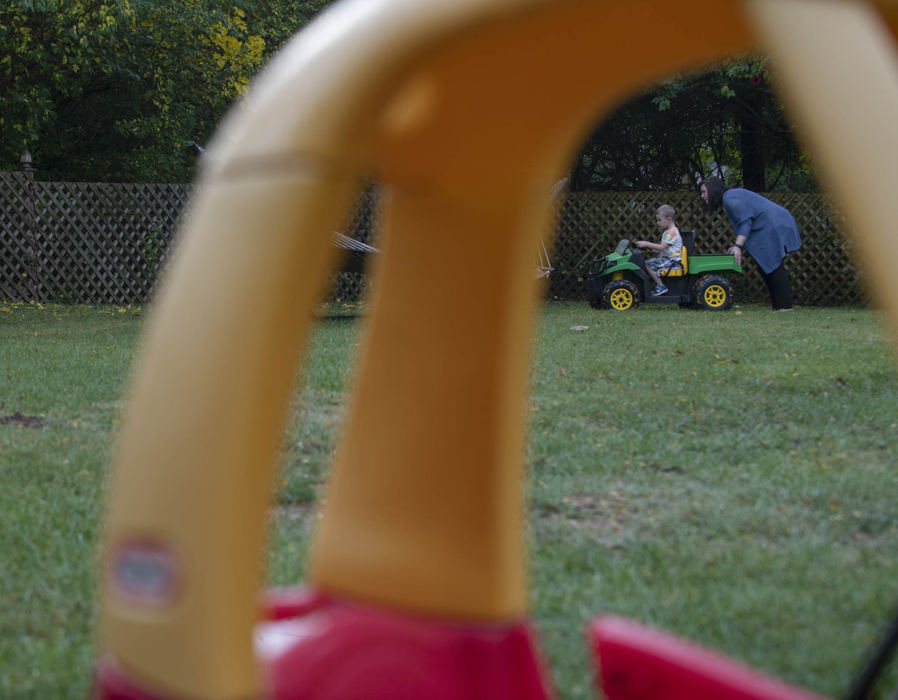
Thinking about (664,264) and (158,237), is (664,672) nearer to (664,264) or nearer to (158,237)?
(664,264)

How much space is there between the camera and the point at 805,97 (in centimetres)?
85

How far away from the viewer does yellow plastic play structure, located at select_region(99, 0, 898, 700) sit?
36.0 inches

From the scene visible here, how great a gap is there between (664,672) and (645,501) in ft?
4.48

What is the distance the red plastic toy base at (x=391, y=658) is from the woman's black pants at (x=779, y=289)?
936cm

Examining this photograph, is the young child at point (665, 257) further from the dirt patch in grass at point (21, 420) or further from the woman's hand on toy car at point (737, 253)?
the dirt patch in grass at point (21, 420)

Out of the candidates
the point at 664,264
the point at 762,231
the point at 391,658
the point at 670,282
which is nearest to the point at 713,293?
the point at 670,282

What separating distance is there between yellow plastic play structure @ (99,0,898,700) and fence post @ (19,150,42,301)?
10888 mm

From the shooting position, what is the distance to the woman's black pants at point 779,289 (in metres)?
10.2

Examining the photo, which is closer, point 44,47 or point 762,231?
point 762,231

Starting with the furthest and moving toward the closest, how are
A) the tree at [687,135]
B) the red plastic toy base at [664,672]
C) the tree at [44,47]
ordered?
the tree at [687,135] < the tree at [44,47] < the red plastic toy base at [664,672]

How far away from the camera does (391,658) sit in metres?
1.36

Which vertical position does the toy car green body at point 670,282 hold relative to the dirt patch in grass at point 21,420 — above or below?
above

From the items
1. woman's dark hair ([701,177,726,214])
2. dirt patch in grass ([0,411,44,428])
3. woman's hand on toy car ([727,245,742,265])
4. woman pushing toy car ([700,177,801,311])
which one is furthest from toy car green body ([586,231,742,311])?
dirt patch in grass ([0,411,44,428])

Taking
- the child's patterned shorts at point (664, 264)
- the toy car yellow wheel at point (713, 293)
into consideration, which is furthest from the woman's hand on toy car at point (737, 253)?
the child's patterned shorts at point (664, 264)
